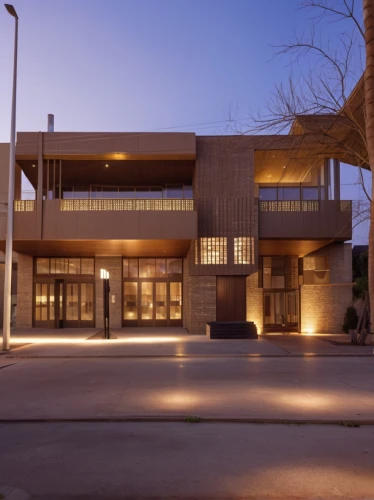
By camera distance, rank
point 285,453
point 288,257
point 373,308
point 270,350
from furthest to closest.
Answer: point 288,257 → point 270,350 → point 373,308 → point 285,453

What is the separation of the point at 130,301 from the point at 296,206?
11471 millimetres

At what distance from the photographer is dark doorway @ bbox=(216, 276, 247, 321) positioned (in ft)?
78.5

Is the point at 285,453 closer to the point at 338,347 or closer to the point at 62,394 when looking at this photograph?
the point at 62,394

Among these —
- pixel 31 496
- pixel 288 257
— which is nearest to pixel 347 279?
pixel 288 257

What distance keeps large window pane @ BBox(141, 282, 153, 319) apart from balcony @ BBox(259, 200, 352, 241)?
26.7 feet

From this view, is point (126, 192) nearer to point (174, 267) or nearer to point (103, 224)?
point (174, 267)

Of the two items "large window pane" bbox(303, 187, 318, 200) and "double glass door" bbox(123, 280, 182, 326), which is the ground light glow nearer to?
"double glass door" bbox(123, 280, 182, 326)

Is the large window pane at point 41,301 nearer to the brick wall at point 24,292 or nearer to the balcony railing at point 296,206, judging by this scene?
the brick wall at point 24,292

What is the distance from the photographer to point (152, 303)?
Answer: 2839 centimetres

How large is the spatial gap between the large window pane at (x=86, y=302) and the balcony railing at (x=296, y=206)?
451 inches

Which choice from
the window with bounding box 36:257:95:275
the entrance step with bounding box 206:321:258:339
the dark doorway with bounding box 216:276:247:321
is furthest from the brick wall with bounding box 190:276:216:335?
the window with bounding box 36:257:95:275

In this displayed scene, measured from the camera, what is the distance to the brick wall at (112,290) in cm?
2750

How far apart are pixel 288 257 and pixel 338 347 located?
965 centimetres

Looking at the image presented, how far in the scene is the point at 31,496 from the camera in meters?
4.84
